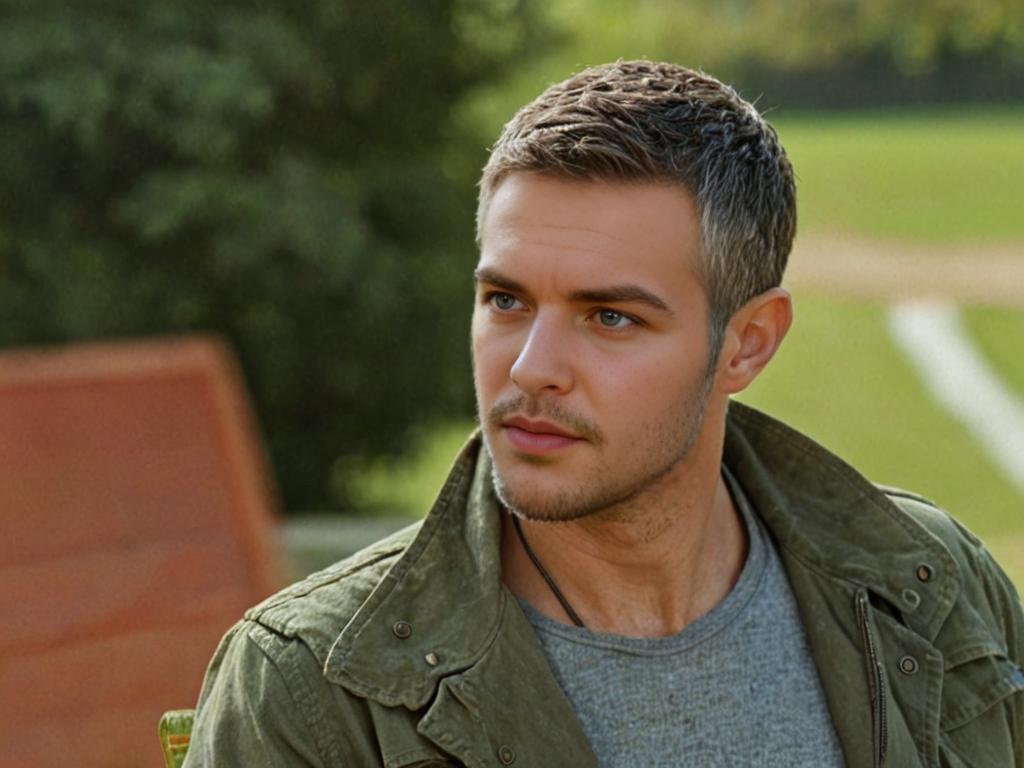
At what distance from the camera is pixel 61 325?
20.7 ft

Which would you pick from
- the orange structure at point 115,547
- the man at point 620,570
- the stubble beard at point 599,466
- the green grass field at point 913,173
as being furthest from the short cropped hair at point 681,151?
the green grass field at point 913,173

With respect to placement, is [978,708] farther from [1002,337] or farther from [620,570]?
[1002,337]

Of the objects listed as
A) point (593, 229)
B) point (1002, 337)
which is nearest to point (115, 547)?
point (593, 229)

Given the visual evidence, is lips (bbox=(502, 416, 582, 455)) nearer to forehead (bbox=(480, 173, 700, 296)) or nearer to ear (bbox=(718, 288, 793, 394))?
forehead (bbox=(480, 173, 700, 296))

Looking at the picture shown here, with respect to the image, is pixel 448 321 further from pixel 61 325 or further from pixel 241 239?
pixel 61 325

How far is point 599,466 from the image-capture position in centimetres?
204

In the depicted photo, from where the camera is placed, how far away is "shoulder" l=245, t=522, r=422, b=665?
1978mm

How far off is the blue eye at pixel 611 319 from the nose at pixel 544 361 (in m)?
0.05

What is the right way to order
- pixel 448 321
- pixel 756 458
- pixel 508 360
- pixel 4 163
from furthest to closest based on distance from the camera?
pixel 448 321 < pixel 4 163 < pixel 756 458 < pixel 508 360

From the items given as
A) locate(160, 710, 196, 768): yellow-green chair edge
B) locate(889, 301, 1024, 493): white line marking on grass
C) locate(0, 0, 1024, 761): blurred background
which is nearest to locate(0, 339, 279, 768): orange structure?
locate(0, 0, 1024, 761): blurred background

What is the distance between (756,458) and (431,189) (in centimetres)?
446

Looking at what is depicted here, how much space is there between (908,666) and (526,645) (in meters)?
0.52

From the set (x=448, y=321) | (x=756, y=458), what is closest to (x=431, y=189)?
(x=448, y=321)

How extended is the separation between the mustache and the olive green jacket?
6.7 inches
